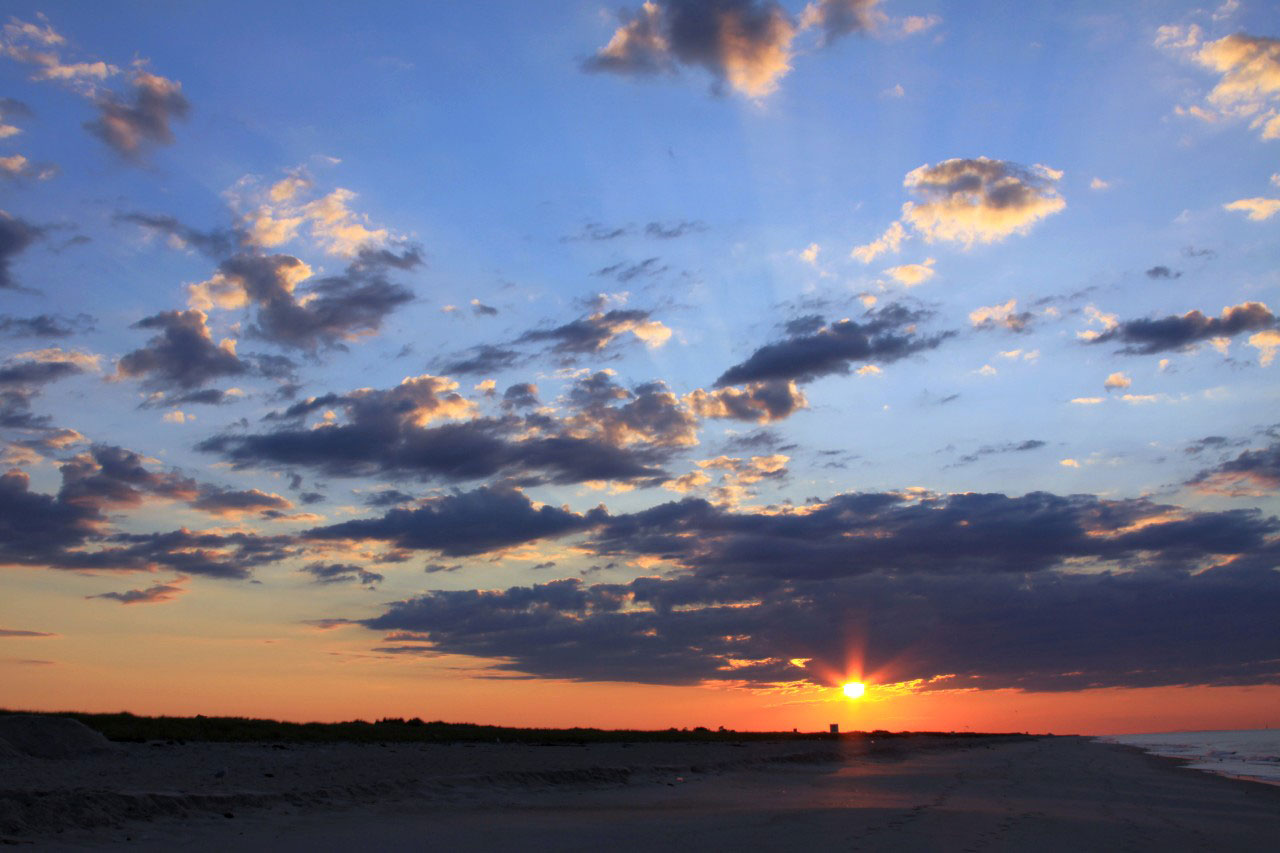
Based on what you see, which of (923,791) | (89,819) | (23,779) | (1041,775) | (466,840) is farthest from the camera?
(1041,775)

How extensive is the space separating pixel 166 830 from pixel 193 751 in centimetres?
1416

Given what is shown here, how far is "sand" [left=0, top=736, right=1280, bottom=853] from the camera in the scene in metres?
13.9

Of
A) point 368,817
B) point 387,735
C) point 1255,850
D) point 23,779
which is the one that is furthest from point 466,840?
point 387,735

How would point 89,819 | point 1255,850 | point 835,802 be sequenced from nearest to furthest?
point 89,819 → point 1255,850 → point 835,802

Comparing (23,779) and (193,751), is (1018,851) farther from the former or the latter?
(193,751)

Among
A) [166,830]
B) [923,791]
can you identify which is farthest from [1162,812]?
[166,830]

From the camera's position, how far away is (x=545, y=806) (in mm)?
20000

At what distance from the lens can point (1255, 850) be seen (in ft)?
53.2

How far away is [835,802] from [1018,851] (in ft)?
25.5

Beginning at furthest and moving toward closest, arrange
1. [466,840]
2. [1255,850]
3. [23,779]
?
1. [23,779]
2. [1255,850]
3. [466,840]

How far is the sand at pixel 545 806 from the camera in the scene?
13.9m

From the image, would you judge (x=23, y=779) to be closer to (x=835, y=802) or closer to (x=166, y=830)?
(x=166, y=830)

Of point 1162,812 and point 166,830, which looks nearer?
point 166,830

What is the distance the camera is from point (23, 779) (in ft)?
58.4
